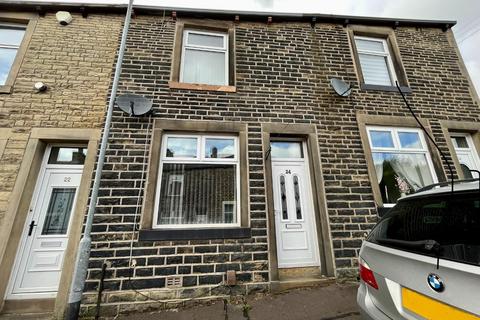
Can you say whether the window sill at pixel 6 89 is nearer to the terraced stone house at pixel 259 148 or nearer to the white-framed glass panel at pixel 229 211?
the terraced stone house at pixel 259 148

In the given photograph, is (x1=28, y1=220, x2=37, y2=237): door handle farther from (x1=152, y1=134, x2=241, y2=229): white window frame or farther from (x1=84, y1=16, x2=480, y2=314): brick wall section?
(x1=152, y1=134, x2=241, y2=229): white window frame

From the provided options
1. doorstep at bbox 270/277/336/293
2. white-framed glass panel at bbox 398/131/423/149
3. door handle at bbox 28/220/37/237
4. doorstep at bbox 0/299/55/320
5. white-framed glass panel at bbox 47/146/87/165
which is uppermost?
white-framed glass panel at bbox 398/131/423/149

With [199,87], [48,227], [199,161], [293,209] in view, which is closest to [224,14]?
[199,87]

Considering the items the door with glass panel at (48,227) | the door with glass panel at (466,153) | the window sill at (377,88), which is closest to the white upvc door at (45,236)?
the door with glass panel at (48,227)

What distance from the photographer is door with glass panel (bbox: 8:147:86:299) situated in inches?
145

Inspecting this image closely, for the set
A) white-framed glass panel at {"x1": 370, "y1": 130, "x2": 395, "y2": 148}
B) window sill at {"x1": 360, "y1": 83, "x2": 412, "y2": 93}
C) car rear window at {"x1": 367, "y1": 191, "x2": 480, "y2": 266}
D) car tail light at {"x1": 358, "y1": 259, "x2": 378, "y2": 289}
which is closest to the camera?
car rear window at {"x1": 367, "y1": 191, "x2": 480, "y2": 266}

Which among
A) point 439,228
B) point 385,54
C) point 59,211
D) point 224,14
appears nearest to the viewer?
point 439,228

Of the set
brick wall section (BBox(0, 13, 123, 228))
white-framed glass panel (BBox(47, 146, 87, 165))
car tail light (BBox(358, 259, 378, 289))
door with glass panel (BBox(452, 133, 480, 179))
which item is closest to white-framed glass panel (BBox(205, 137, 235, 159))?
brick wall section (BBox(0, 13, 123, 228))

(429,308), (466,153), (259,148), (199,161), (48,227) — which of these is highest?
(466,153)

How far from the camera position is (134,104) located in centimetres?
430

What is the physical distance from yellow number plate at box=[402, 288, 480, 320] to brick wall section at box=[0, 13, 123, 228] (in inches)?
199

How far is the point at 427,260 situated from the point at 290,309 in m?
2.33

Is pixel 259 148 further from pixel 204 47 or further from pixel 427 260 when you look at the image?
pixel 427 260

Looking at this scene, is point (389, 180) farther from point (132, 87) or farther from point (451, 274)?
point (132, 87)
